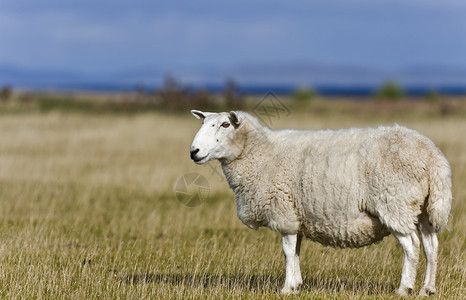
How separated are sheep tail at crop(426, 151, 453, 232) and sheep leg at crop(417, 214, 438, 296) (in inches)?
10.1

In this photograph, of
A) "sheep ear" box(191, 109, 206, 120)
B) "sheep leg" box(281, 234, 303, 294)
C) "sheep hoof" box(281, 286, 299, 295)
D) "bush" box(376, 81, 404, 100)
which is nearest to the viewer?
"sheep hoof" box(281, 286, 299, 295)

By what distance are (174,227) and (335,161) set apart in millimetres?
4892

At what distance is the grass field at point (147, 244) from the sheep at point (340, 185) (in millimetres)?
574

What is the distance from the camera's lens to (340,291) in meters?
6.52

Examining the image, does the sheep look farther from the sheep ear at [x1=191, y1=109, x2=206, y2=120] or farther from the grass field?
the grass field

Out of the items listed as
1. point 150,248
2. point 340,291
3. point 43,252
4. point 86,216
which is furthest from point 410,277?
point 86,216

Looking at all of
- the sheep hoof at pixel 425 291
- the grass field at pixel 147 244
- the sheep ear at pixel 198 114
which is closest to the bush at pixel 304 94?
the grass field at pixel 147 244

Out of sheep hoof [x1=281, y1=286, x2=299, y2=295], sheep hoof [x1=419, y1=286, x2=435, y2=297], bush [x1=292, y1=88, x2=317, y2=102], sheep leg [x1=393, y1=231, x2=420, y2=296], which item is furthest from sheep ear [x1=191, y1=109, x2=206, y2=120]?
bush [x1=292, y1=88, x2=317, y2=102]

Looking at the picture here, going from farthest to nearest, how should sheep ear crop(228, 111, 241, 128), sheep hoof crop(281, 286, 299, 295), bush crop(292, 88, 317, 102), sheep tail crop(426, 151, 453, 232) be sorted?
bush crop(292, 88, 317, 102), sheep ear crop(228, 111, 241, 128), sheep hoof crop(281, 286, 299, 295), sheep tail crop(426, 151, 453, 232)

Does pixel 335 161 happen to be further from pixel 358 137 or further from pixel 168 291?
pixel 168 291

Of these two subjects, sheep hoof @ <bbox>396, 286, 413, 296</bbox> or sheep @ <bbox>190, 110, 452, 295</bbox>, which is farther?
sheep hoof @ <bbox>396, 286, 413, 296</bbox>

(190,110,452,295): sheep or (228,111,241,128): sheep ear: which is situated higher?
(228,111,241,128): sheep ear

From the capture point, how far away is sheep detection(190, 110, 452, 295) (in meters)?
6.07

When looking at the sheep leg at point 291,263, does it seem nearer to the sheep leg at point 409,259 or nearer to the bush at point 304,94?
the sheep leg at point 409,259
